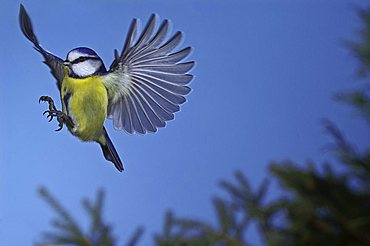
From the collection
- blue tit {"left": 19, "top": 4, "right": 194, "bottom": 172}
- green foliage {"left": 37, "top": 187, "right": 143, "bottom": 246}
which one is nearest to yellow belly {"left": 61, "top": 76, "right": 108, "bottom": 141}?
blue tit {"left": 19, "top": 4, "right": 194, "bottom": 172}

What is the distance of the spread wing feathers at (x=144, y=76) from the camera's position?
51.3 inches

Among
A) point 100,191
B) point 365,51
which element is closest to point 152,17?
point 100,191

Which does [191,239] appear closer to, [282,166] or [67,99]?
[282,166]

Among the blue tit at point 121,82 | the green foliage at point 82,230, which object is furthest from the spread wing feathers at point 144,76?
the green foliage at point 82,230

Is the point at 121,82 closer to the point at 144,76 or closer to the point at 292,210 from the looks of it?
the point at 144,76

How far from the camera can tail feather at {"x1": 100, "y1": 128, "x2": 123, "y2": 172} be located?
1.38 m

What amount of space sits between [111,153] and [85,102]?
14cm

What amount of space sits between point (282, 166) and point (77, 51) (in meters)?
0.44

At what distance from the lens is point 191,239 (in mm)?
1461

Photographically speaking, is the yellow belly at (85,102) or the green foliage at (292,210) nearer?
the yellow belly at (85,102)

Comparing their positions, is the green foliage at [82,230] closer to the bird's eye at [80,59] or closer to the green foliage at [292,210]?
the green foliage at [292,210]

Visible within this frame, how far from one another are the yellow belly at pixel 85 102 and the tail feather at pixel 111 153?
0.15ft

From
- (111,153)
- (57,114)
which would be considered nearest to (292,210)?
(111,153)

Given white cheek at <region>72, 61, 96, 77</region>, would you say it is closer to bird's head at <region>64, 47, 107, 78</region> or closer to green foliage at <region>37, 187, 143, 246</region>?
bird's head at <region>64, 47, 107, 78</region>
